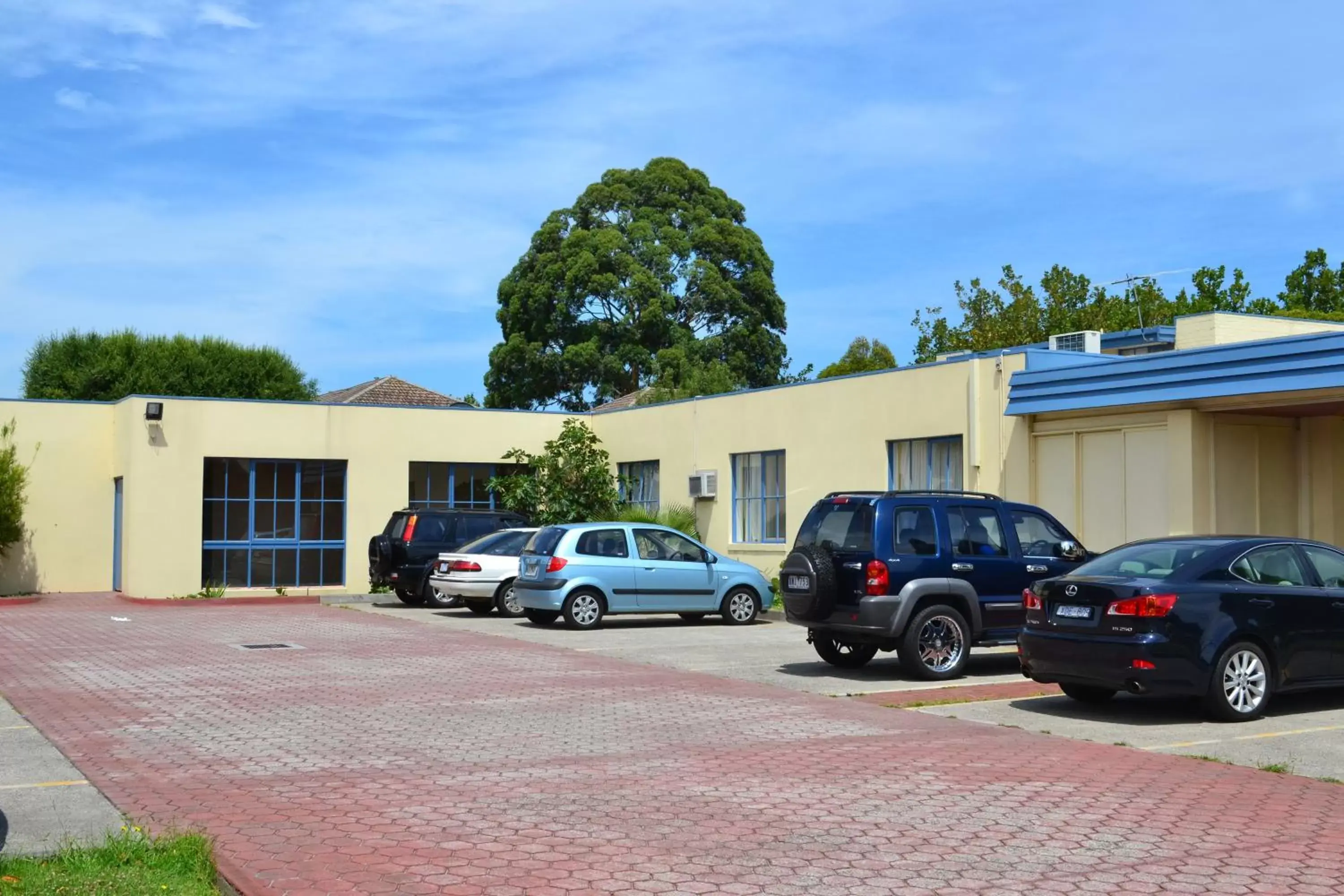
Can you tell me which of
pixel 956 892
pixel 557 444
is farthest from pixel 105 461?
pixel 956 892

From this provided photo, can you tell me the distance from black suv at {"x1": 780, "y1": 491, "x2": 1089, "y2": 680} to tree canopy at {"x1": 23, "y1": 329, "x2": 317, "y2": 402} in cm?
3170

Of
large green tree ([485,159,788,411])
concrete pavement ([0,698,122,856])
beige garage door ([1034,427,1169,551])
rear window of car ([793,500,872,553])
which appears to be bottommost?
concrete pavement ([0,698,122,856])

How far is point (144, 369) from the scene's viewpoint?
42.9 m

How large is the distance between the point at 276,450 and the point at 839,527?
55.5 feet

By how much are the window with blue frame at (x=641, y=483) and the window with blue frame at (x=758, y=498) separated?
3.05 m

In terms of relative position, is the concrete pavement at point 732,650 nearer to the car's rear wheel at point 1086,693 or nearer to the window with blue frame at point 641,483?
the car's rear wheel at point 1086,693

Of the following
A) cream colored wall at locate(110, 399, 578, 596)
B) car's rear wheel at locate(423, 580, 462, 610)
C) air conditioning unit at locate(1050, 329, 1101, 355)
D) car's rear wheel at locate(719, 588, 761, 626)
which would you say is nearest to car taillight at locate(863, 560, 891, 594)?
car's rear wheel at locate(719, 588, 761, 626)

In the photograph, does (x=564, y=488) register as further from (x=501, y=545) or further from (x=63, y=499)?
(x=63, y=499)

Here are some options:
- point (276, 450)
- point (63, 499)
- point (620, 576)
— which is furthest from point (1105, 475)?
point (63, 499)

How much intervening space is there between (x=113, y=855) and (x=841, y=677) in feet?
29.3

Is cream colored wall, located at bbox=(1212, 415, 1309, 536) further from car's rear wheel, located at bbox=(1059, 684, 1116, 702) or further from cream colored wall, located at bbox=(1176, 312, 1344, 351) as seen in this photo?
car's rear wheel, located at bbox=(1059, 684, 1116, 702)

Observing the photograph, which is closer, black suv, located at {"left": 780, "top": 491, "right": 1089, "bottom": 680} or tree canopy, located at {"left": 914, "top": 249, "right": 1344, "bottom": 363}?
black suv, located at {"left": 780, "top": 491, "right": 1089, "bottom": 680}

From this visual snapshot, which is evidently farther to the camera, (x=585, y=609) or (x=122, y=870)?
(x=585, y=609)

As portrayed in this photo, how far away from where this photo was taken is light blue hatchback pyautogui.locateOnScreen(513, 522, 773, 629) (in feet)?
64.6
